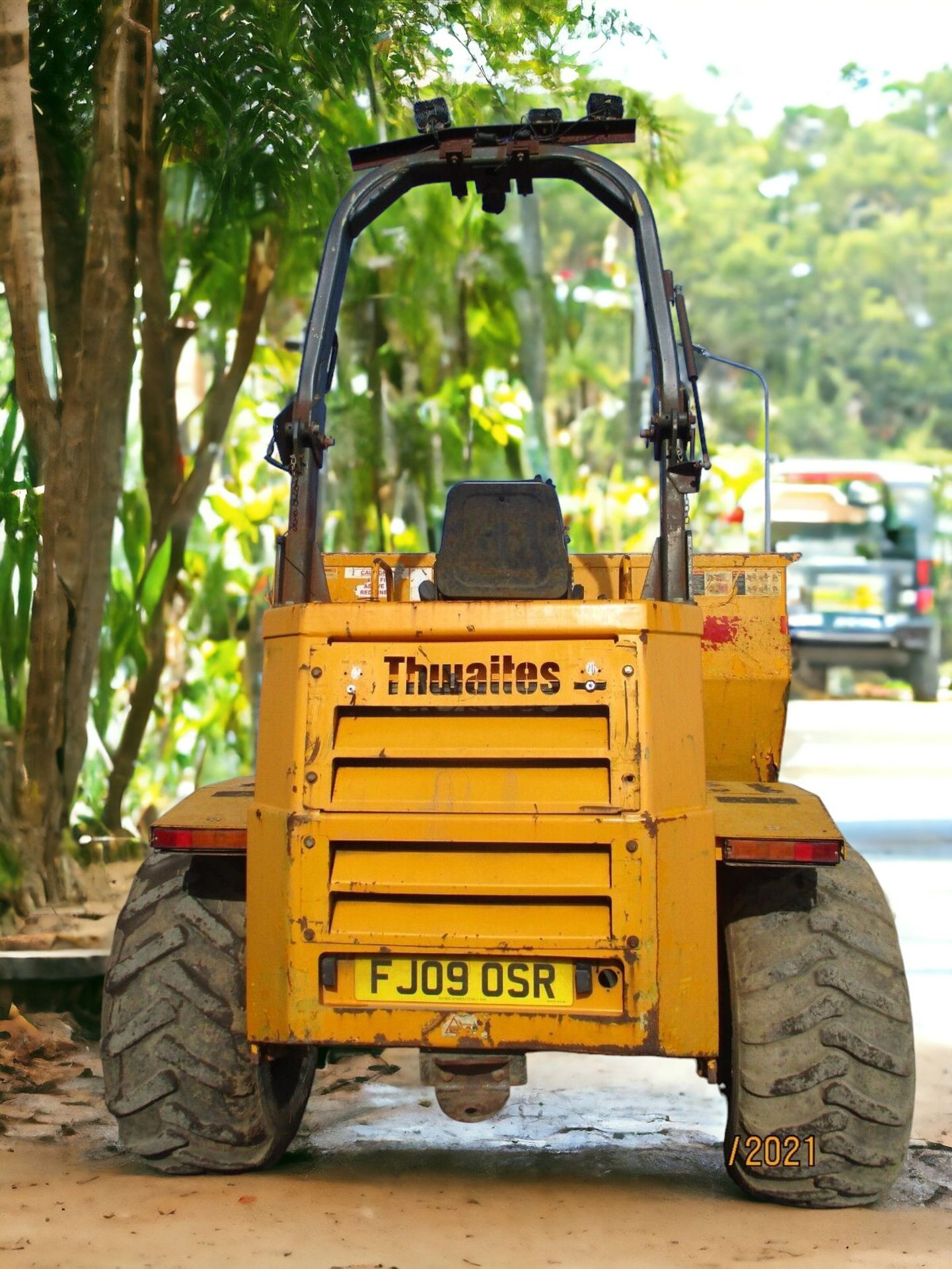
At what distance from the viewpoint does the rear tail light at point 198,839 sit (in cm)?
549

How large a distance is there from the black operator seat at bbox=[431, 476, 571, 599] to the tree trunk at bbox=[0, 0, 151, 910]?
411 cm

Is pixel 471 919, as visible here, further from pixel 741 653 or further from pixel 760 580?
pixel 760 580

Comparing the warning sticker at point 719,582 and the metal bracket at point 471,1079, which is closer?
the metal bracket at point 471,1079

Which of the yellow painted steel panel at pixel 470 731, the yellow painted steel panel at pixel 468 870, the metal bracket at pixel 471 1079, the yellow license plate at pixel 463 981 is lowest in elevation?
the metal bracket at pixel 471 1079

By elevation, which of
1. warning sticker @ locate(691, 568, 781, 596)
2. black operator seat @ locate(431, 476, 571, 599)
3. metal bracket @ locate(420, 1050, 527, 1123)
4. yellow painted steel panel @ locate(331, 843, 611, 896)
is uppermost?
black operator seat @ locate(431, 476, 571, 599)

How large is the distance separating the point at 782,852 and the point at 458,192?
220 centimetres

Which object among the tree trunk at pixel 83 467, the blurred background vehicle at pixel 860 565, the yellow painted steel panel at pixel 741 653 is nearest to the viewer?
the yellow painted steel panel at pixel 741 653

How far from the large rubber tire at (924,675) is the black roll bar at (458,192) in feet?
61.0

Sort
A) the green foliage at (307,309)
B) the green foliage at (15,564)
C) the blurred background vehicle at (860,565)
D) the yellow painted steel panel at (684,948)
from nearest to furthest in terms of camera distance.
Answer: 1. the yellow painted steel panel at (684,948)
2. the green foliage at (15,564)
3. the green foliage at (307,309)
4. the blurred background vehicle at (860,565)

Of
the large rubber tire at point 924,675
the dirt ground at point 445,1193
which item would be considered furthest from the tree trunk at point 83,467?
the large rubber tire at point 924,675

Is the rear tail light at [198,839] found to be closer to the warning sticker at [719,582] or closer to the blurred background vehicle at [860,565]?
the warning sticker at [719,582]

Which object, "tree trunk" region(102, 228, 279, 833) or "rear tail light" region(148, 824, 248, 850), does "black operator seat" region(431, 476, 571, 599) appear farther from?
"tree trunk" region(102, 228, 279, 833)

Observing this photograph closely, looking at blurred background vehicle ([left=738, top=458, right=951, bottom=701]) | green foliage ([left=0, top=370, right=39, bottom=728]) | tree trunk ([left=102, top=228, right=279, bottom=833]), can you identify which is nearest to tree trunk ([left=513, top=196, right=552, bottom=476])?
blurred background vehicle ([left=738, top=458, right=951, bottom=701])

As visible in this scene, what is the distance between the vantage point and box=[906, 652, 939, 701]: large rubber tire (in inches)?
936
